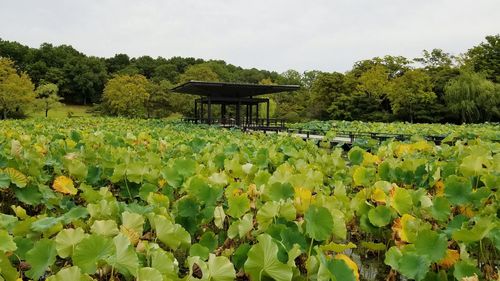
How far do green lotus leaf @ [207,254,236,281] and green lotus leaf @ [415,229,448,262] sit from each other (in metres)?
0.77

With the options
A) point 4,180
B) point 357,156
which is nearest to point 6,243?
point 4,180

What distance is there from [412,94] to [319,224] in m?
41.0

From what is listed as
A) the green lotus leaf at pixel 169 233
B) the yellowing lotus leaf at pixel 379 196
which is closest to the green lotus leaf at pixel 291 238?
the green lotus leaf at pixel 169 233

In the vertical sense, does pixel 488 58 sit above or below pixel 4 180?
above

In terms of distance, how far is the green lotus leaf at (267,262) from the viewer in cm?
131

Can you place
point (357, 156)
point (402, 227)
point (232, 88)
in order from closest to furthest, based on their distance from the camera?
point (402, 227) < point (357, 156) < point (232, 88)

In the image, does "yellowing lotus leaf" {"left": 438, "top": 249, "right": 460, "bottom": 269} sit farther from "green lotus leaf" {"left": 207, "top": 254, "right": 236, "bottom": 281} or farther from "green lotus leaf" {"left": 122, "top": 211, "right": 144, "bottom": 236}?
"green lotus leaf" {"left": 122, "top": 211, "right": 144, "bottom": 236}

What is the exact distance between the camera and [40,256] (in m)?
1.41

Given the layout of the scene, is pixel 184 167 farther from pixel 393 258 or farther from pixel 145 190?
pixel 393 258

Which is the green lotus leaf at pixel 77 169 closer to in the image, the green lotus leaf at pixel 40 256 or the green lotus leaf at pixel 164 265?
the green lotus leaf at pixel 40 256

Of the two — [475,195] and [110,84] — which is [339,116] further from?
[475,195]

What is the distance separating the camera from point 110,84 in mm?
44625

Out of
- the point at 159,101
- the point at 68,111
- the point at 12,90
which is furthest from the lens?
the point at 68,111

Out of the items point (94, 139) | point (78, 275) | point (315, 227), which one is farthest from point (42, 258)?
point (94, 139)
